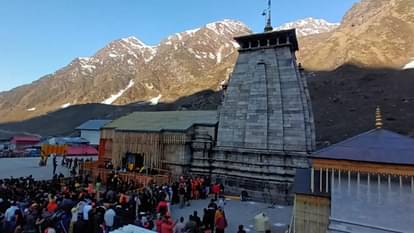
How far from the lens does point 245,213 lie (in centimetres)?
1575

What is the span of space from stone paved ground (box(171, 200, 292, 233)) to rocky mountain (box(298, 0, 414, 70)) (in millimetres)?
77734

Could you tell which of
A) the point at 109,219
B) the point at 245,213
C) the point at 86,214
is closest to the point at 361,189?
the point at 245,213

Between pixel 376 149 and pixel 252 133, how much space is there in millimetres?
11033

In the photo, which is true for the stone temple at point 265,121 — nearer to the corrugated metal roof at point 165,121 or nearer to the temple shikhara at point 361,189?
the corrugated metal roof at point 165,121

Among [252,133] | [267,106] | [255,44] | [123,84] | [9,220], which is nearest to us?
[9,220]

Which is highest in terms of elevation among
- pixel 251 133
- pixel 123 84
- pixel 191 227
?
pixel 123 84

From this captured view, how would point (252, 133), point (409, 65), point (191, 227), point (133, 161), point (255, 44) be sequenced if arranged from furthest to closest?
point (409, 65)
point (133, 161)
point (255, 44)
point (252, 133)
point (191, 227)

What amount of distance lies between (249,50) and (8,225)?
57.0ft

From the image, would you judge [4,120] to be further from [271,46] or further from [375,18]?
[375,18]

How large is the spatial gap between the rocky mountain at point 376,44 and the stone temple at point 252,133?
72.4 meters

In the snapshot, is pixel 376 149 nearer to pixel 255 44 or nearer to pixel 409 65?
pixel 255 44

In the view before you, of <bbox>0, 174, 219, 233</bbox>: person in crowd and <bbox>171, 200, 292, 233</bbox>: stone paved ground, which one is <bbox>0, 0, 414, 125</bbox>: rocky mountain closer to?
<bbox>171, 200, 292, 233</bbox>: stone paved ground

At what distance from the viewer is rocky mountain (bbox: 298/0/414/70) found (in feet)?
280

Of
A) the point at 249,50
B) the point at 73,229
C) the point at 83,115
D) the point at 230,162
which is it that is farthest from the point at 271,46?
the point at 83,115
